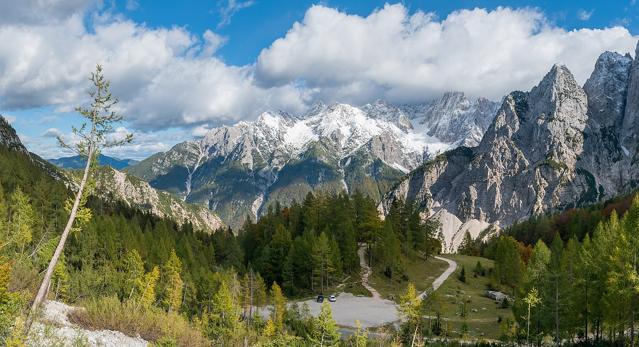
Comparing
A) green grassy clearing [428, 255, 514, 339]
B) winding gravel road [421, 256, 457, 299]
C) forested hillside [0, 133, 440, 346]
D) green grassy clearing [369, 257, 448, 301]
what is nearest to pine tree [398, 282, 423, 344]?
forested hillside [0, 133, 440, 346]

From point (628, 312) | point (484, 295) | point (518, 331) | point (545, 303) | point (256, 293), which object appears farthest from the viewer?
point (484, 295)

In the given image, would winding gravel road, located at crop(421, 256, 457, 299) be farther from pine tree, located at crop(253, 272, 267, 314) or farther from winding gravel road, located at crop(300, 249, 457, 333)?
pine tree, located at crop(253, 272, 267, 314)

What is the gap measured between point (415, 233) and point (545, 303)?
55164 mm

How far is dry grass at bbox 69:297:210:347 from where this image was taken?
75.9ft

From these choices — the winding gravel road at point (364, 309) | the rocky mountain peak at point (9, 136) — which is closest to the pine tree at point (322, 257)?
the winding gravel road at point (364, 309)

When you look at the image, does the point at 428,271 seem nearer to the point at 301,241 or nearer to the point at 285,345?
the point at 301,241

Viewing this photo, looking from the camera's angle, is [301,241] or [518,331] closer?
[518,331]

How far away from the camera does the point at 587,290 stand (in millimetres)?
43094

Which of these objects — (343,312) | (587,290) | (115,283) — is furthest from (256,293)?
(587,290)

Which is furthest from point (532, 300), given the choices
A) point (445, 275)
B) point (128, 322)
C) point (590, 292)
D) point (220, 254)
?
point (220, 254)

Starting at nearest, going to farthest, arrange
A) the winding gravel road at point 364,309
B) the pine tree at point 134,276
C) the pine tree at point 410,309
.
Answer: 1. the pine tree at point 410,309
2. the winding gravel road at point 364,309
3. the pine tree at point 134,276

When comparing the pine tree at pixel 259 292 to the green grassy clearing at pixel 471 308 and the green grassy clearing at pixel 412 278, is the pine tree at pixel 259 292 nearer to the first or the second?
the green grassy clearing at pixel 412 278

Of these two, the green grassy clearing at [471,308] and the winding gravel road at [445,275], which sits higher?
the winding gravel road at [445,275]

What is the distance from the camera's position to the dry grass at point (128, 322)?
75.9 feet
